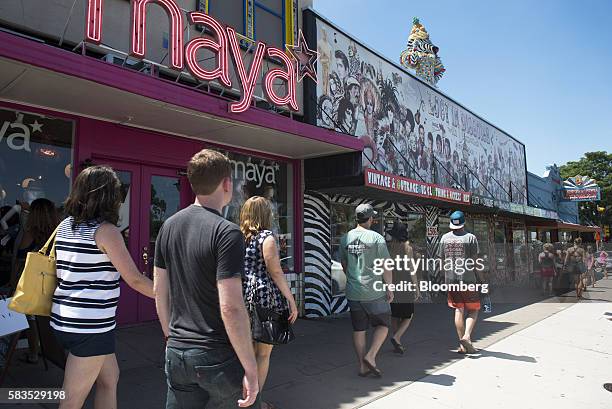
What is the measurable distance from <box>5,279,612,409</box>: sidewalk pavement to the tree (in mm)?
44798

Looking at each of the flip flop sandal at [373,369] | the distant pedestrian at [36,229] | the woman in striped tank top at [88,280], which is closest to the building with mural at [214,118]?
the distant pedestrian at [36,229]

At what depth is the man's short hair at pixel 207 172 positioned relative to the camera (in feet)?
7.18

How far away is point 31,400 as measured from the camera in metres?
3.81

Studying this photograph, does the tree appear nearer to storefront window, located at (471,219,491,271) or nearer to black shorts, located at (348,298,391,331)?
storefront window, located at (471,219,491,271)

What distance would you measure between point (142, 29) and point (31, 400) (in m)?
4.35

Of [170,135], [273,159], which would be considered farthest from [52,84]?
[273,159]

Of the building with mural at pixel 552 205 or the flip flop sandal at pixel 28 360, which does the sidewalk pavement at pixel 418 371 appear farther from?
the building with mural at pixel 552 205

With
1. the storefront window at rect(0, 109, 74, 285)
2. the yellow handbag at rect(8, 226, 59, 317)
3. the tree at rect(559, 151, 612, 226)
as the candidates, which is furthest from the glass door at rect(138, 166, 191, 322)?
the tree at rect(559, 151, 612, 226)

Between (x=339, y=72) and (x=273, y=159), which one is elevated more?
(x=339, y=72)

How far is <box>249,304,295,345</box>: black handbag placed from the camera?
3.38 meters

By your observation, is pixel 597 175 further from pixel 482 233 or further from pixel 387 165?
pixel 387 165

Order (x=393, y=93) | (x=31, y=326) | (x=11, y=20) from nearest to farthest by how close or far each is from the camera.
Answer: (x=31, y=326) → (x=11, y=20) → (x=393, y=93)

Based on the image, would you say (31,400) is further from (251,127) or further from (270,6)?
(270,6)

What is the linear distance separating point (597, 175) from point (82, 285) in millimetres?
57159
